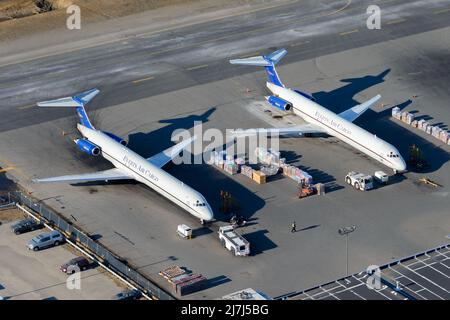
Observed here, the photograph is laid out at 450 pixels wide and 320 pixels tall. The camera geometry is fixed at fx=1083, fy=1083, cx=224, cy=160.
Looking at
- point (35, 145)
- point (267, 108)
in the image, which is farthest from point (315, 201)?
point (35, 145)

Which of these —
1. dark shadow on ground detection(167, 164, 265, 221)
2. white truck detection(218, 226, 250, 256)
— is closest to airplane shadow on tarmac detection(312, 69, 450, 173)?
dark shadow on ground detection(167, 164, 265, 221)

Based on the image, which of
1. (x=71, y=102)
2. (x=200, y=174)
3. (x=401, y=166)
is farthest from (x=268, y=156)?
(x=71, y=102)

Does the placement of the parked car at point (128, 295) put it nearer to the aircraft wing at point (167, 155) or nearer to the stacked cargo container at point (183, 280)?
the stacked cargo container at point (183, 280)

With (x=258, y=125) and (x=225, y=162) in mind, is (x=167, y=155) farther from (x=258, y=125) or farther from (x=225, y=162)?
(x=258, y=125)

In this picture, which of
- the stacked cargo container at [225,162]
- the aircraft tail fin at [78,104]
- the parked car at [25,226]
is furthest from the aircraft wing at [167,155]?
the parked car at [25,226]

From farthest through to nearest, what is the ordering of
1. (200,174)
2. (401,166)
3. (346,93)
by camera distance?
1. (346,93)
2. (200,174)
3. (401,166)
